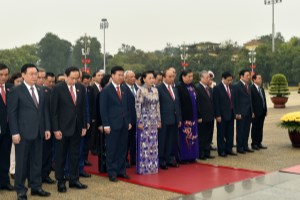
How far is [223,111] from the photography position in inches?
335

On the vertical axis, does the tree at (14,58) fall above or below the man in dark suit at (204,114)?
above

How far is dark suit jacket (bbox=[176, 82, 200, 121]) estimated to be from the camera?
7.77m

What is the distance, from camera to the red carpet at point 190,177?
6.01 meters

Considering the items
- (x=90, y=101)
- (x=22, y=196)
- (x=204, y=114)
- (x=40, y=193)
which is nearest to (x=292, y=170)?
(x=204, y=114)

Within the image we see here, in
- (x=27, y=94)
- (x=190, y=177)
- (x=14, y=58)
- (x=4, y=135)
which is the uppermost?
(x=14, y=58)

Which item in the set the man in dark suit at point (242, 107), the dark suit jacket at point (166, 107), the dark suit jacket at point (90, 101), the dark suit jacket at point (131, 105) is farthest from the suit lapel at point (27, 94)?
the man in dark suit at point (242, 107)

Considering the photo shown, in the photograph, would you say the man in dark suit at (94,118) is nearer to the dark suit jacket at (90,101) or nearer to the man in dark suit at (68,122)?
the dark suit jacket at (90,101)

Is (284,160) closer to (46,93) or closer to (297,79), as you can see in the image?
(46,93)

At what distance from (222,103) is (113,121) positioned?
3008mm

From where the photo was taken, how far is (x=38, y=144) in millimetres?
5535

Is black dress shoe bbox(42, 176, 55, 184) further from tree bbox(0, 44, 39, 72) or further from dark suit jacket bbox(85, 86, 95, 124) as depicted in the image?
tree bbox(0, 44, 39, 72)

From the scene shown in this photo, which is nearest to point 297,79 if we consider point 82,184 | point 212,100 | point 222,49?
point 222,49

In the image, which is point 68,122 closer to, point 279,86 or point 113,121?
point 113,121

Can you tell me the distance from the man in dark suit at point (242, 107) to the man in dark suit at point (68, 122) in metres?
3.97
